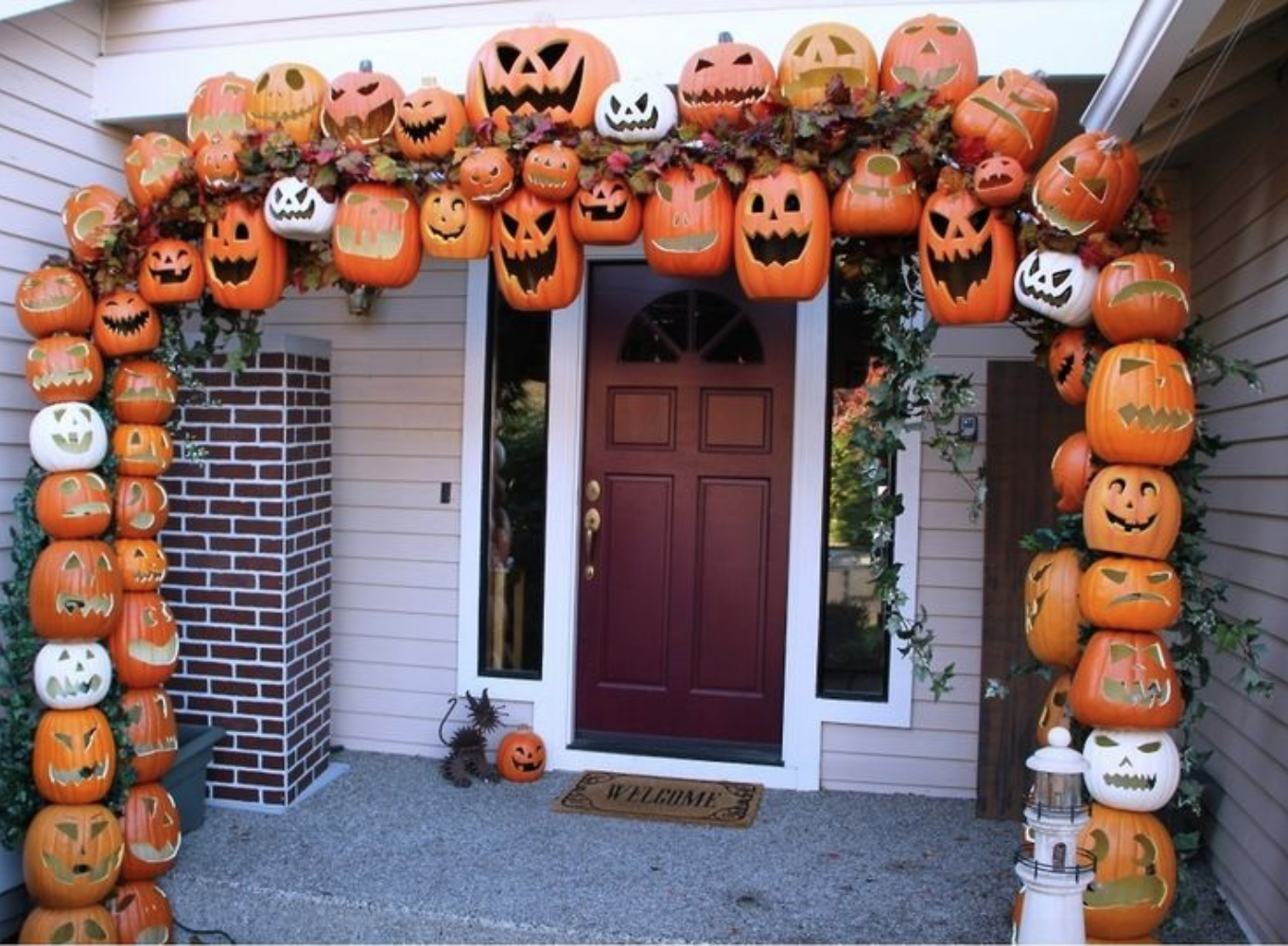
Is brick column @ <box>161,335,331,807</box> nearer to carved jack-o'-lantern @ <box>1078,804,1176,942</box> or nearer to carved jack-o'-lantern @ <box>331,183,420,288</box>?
carved jack-o'-lantern @ <box>331,183,420,288</box>

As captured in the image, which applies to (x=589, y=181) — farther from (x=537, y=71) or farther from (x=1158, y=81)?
(x=1158, y=81)

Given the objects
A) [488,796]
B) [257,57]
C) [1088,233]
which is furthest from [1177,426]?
[257,57]

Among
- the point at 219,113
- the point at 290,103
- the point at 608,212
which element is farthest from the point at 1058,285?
the point at 219,113

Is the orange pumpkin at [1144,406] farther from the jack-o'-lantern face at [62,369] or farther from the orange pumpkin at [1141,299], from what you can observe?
the jack-o'-lantern face at [62,369]

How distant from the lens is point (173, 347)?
330 cm

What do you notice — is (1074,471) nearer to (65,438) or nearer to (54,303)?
(65,438)

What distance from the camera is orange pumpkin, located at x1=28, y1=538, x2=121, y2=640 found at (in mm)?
2988

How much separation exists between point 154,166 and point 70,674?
1462 mm

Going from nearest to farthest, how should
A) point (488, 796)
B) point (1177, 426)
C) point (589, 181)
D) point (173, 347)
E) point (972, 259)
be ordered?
point (1177, 426)
point (972, 259)
point (589, 181)
point (173, 347)
point (488, 796)

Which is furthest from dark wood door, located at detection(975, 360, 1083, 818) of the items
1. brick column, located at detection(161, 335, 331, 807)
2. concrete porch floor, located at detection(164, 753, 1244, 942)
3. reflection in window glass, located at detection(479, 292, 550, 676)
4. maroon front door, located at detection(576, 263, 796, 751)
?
brick column, located at detection(161, 335, 331, 807)

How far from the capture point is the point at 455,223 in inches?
115

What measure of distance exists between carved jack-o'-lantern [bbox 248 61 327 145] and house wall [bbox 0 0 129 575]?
0.88 m

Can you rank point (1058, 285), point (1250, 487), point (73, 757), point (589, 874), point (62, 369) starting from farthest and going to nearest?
point (589, 874)
point (1250, 487)
point (62, 369)
point (73, 757)
point (1058, 285)

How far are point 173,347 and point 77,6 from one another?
1395 millimetres
